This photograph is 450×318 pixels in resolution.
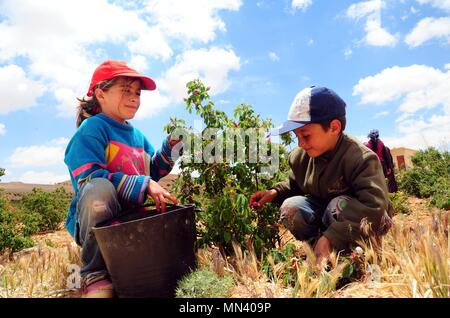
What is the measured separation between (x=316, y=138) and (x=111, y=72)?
1.51 meters

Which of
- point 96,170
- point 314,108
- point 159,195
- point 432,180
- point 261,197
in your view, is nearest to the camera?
point 159,195

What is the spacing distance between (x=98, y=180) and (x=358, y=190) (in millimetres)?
1663

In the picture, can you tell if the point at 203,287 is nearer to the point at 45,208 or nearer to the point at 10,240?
the point at 10,240

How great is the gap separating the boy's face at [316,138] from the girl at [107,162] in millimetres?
996

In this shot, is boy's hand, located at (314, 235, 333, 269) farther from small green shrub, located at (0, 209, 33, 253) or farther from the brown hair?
small green shrub, located at (0, 209, 33, 253)

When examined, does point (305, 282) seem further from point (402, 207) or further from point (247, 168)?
point (402, 207)

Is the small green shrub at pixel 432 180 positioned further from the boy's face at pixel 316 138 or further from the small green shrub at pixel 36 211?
the small green shrub at pixel 36 211

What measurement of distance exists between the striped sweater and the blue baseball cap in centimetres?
98

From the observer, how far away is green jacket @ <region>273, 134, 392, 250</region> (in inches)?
103

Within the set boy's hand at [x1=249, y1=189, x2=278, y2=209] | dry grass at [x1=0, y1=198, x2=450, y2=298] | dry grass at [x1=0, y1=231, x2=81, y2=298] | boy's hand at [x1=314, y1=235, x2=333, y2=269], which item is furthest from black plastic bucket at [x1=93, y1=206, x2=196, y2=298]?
boy's hand at [x1=314, y1=235, x2=333, y2=269]

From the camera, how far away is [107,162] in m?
2.85

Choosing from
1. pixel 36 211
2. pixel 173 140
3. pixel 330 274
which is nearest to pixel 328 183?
pixel 330 274

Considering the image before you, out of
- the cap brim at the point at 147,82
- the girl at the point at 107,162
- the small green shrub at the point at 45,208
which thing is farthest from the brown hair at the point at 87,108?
the small green shrub at the point at 45,208
